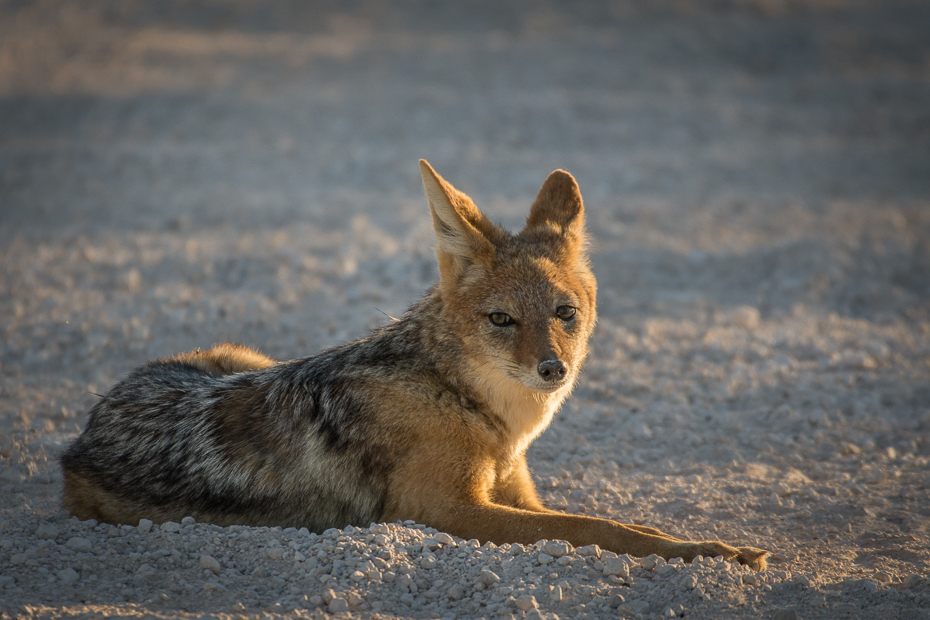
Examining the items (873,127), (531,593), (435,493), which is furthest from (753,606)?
(873,127)

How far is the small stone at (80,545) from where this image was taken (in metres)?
4.98

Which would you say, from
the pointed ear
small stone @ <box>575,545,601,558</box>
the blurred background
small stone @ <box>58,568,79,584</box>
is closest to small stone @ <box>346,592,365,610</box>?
small stone @ <box>575,545,601,558</box>

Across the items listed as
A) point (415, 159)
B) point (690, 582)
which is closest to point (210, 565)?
point (690, 582)

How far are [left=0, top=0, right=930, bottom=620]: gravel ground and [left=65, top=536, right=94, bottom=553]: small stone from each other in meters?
0.04

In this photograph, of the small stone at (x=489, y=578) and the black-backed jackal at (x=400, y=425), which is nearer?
the small stone at (x=489, y=578)

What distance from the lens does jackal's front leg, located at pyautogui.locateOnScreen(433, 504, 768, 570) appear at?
499cm

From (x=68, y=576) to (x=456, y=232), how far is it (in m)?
3.31

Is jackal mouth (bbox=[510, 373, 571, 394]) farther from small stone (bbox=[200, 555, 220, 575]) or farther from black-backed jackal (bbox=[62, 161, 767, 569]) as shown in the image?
small stone (bbox=[200, 555, 220, 575])

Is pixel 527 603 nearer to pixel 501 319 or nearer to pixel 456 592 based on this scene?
pixel 456 592

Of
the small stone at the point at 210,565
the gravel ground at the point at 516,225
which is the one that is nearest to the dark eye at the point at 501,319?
the gravel ground at the point at 516,225

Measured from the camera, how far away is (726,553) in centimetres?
494

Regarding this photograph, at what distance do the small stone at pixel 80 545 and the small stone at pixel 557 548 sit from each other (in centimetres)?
288

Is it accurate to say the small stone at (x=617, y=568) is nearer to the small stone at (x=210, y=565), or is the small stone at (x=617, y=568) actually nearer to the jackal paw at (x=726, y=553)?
the jackal paw at (x=726, y=553)

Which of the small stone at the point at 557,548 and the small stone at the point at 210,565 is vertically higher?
the small stone at the point at 557,548
